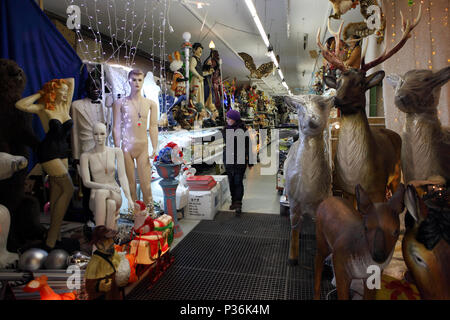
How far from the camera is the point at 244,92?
10.2 m

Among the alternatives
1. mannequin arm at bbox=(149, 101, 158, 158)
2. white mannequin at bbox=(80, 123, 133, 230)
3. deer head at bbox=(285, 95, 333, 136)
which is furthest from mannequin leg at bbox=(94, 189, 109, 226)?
deer head at bbox=(285, 95, 333, 136)

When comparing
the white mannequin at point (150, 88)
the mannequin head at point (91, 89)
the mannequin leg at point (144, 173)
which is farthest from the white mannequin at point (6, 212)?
the white mannequin at point (150, 88)

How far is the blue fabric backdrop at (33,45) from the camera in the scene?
6.19 feet

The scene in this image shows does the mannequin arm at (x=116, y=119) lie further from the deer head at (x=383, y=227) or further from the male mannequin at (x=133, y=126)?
the deer head at (x=383, y=227)

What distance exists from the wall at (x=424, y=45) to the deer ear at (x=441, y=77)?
0.70 meters

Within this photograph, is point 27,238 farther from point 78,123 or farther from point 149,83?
point 149,83

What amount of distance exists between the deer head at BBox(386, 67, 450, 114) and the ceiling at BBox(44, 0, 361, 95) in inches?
121

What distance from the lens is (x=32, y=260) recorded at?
1677 millimetres

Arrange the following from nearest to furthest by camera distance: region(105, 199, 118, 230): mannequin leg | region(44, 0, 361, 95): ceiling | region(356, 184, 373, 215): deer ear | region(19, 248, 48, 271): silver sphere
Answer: region(356, 184, 373, 215): deer ear → region(19, 248, 48, 271): silver sphere → region(105, 199, 118, 230): mannequin leg → region(44, 0, 361, 95): ceiling

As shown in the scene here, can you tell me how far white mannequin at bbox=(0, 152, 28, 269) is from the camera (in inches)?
66.1

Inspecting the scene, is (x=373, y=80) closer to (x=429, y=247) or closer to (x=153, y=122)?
(x=429, y=247)

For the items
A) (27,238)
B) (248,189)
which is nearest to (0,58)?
(27,238)

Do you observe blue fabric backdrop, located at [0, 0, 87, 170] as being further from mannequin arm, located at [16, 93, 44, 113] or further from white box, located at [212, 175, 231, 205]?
white box, located at [212, 175, 231, 205]

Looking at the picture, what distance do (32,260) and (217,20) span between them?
18.3ft
